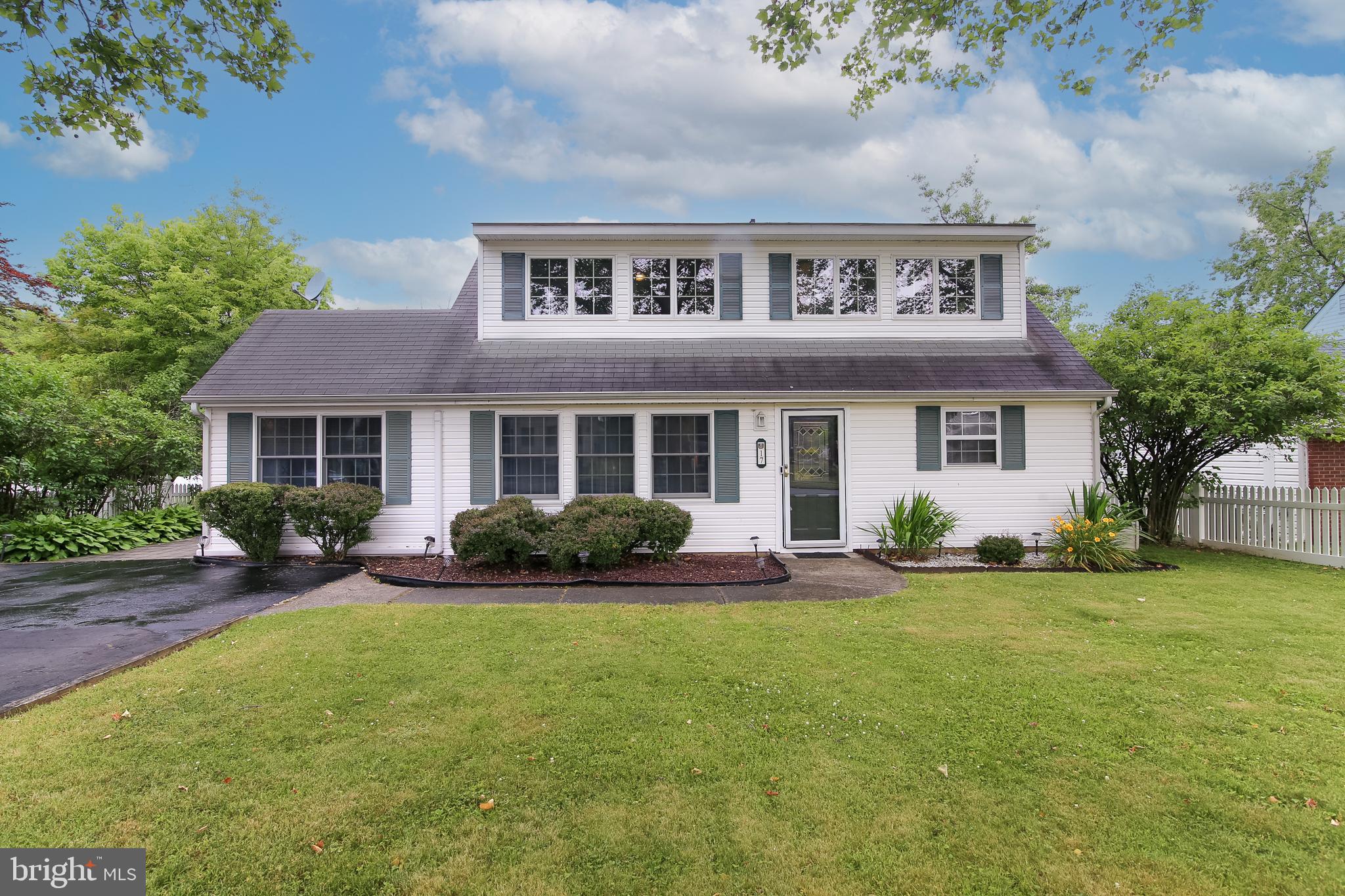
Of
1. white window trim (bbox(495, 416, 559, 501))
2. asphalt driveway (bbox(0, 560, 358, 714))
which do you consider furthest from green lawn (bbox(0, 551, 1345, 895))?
white window trim (bbox(495, 416, 559, 501))

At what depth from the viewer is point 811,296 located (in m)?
10.9

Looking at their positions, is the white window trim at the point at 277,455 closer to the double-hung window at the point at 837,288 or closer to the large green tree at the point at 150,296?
the double-hung window at the point at 837,288

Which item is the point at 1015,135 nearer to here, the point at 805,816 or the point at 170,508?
the point at 805,816

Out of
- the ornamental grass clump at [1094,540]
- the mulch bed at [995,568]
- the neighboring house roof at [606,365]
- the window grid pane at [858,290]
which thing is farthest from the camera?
the window grid pane at [858,290]

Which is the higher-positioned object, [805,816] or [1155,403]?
[1155,403]

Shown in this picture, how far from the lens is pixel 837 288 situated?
1086 cm

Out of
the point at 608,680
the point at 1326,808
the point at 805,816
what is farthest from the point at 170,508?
the point at 1326,808

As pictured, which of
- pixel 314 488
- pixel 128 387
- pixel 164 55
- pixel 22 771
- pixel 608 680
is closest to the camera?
pixel 22 771

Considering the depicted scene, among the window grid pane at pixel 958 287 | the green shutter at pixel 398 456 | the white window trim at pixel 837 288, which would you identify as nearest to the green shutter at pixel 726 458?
the white window trim at pixel 837 288

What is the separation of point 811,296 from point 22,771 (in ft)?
35.8

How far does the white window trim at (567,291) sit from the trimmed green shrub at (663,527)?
414 cm

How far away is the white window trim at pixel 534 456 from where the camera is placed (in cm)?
948

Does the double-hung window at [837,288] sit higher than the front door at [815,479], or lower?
higher

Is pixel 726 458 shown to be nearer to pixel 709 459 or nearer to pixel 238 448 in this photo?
pixel 709 459
